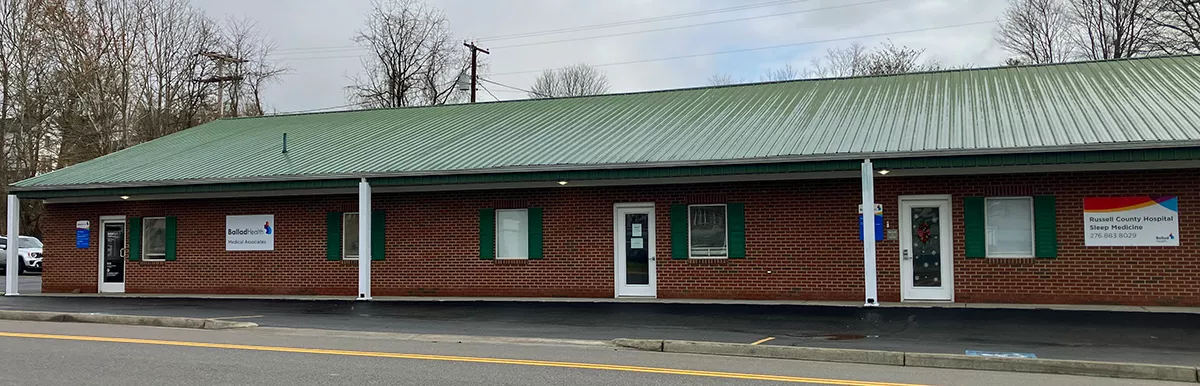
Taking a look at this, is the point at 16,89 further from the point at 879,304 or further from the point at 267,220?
the point at 879,304

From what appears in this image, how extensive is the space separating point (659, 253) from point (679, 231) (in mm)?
584

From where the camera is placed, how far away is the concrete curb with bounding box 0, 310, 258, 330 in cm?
1402

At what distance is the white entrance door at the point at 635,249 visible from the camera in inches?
697

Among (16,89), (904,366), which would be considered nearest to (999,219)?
(904,366)

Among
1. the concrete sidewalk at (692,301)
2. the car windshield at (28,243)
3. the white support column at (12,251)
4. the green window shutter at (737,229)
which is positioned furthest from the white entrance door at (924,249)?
the car windshield at (28,243)

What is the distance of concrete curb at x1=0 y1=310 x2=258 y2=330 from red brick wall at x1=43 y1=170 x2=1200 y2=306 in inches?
193

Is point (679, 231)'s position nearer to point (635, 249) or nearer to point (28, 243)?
point (635, 249)

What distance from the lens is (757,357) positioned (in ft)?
34.4

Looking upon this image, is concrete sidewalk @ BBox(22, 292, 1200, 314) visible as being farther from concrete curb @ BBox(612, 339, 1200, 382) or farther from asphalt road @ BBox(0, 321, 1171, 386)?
asphalt road @ BBox(0, 321, 1171, 386)

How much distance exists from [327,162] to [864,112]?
10681 mm

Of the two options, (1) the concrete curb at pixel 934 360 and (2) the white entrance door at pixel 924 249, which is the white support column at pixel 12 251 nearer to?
(1) the concrete curb at pixel 934 360

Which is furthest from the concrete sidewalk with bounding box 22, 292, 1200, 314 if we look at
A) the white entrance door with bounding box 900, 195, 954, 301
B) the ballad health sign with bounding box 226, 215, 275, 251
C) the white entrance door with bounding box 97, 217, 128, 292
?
the ballad health sign with bounding box 226, 215, 275, 251

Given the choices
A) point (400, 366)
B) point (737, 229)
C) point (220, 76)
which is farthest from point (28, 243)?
point (400, 366)

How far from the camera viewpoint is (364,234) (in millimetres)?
17594
